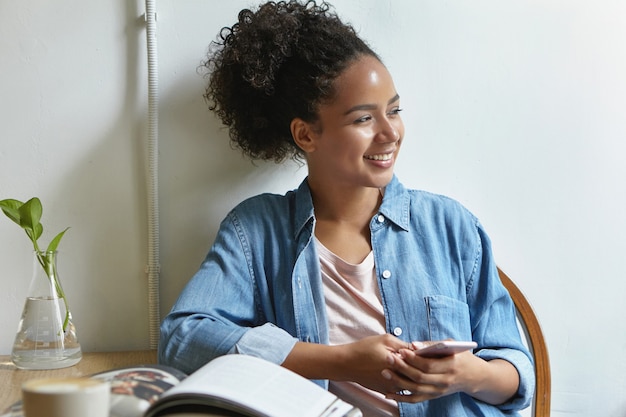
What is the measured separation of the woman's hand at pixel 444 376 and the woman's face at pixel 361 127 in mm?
325

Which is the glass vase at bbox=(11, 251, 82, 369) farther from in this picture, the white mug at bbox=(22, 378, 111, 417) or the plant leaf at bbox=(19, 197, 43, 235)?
the white mug at bbox=(22, 378, 111, 417)

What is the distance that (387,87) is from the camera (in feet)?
4.09

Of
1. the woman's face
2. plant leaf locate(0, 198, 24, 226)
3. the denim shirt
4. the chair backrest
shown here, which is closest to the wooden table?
the denim shirt

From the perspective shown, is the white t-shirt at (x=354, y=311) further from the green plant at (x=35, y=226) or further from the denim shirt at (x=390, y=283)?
the green plant at (x=35, y=226)

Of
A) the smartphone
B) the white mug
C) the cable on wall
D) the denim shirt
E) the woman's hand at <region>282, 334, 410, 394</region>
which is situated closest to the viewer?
the white mug

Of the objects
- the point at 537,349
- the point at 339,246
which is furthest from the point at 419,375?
the point at 537,349

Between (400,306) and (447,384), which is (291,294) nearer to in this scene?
(400,306)

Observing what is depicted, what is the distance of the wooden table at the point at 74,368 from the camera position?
1122mm

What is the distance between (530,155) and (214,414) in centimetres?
97

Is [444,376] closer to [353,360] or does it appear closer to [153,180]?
[353,360]

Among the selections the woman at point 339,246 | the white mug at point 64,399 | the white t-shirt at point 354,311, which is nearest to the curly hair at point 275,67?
the woman at point 339,246

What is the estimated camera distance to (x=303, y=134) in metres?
1.28

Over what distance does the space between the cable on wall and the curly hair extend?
0.33 feet

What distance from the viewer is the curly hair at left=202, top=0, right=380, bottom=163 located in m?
1.25
